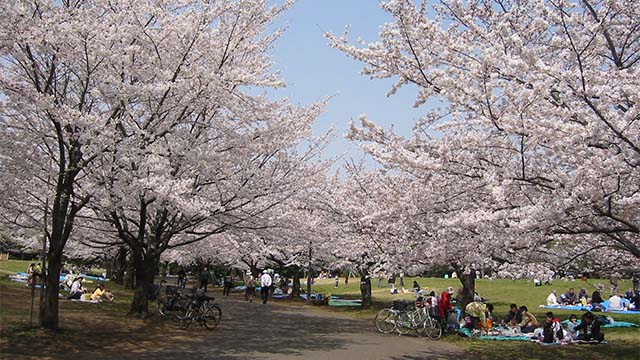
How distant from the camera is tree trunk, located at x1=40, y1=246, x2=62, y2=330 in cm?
1142

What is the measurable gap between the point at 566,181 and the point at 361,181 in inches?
604

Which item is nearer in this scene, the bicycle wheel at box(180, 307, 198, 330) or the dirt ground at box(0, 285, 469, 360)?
the dirt ground at box(0, 285, 469, 360)

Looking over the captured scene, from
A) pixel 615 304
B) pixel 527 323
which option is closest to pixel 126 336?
pixel 527 323

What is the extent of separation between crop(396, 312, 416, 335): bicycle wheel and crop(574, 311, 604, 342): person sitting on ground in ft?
14.0

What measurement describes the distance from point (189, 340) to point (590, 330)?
9.82 metres

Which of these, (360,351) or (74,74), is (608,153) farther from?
(74,74)

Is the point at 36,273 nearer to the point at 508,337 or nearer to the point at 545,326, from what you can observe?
the point at 508,337

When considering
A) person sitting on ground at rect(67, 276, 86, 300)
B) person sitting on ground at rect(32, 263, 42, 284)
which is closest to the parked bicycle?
person sitting on ground at rect(32, 263, 42, 284)

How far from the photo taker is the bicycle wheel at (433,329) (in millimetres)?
14922

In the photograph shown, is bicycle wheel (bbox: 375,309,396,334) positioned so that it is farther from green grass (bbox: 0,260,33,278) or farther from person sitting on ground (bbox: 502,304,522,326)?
green grass (bbox: 0,260,33,278)

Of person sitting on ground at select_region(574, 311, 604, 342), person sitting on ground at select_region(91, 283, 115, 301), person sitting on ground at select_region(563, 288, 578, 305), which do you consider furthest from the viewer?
person sitting on ground at select_region(563, 288, 578, 305)

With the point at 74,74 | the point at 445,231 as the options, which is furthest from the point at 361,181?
the point at 445,231

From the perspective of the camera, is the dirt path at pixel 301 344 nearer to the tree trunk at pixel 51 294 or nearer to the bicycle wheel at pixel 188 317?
the bicycle wheel at pixel 188 317

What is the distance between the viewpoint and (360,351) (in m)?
12.0
